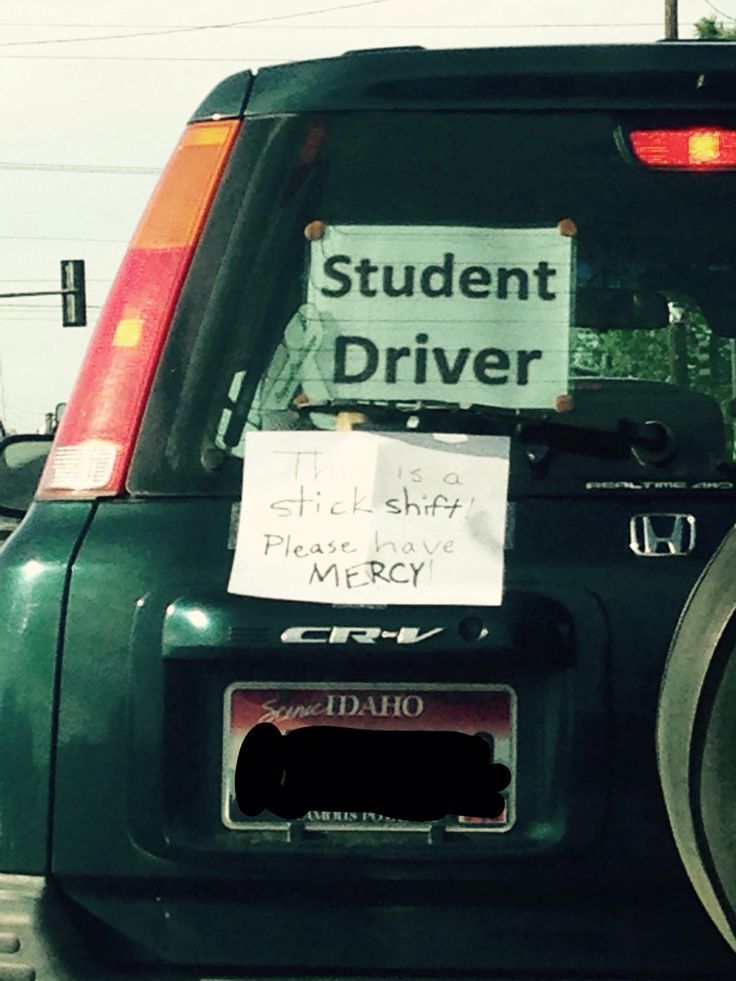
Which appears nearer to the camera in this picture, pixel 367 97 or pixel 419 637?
pixel 419 637

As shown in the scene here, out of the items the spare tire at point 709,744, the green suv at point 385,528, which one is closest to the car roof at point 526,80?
the green suv at point 385,528

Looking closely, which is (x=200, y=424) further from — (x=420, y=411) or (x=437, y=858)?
(x=437, y=858)

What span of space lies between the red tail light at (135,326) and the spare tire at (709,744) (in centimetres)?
96

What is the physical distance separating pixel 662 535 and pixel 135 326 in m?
0.87

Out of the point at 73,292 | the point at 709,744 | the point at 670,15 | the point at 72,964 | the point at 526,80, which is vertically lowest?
the point at 72,964

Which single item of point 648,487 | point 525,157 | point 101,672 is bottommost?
point 101,672

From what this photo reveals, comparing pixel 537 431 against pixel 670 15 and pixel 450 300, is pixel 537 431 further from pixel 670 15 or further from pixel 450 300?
pixel 670 15

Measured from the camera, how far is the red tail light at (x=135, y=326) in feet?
11.8

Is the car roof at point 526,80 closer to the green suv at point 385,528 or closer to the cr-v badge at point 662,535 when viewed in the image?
the green suv at point 385,528

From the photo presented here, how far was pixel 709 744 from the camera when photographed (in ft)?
9.90

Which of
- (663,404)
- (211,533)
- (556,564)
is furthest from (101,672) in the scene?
(663,404)

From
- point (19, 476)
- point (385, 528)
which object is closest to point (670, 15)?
point (19, 476)

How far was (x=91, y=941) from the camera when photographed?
3.40m

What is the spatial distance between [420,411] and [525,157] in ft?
1.41
